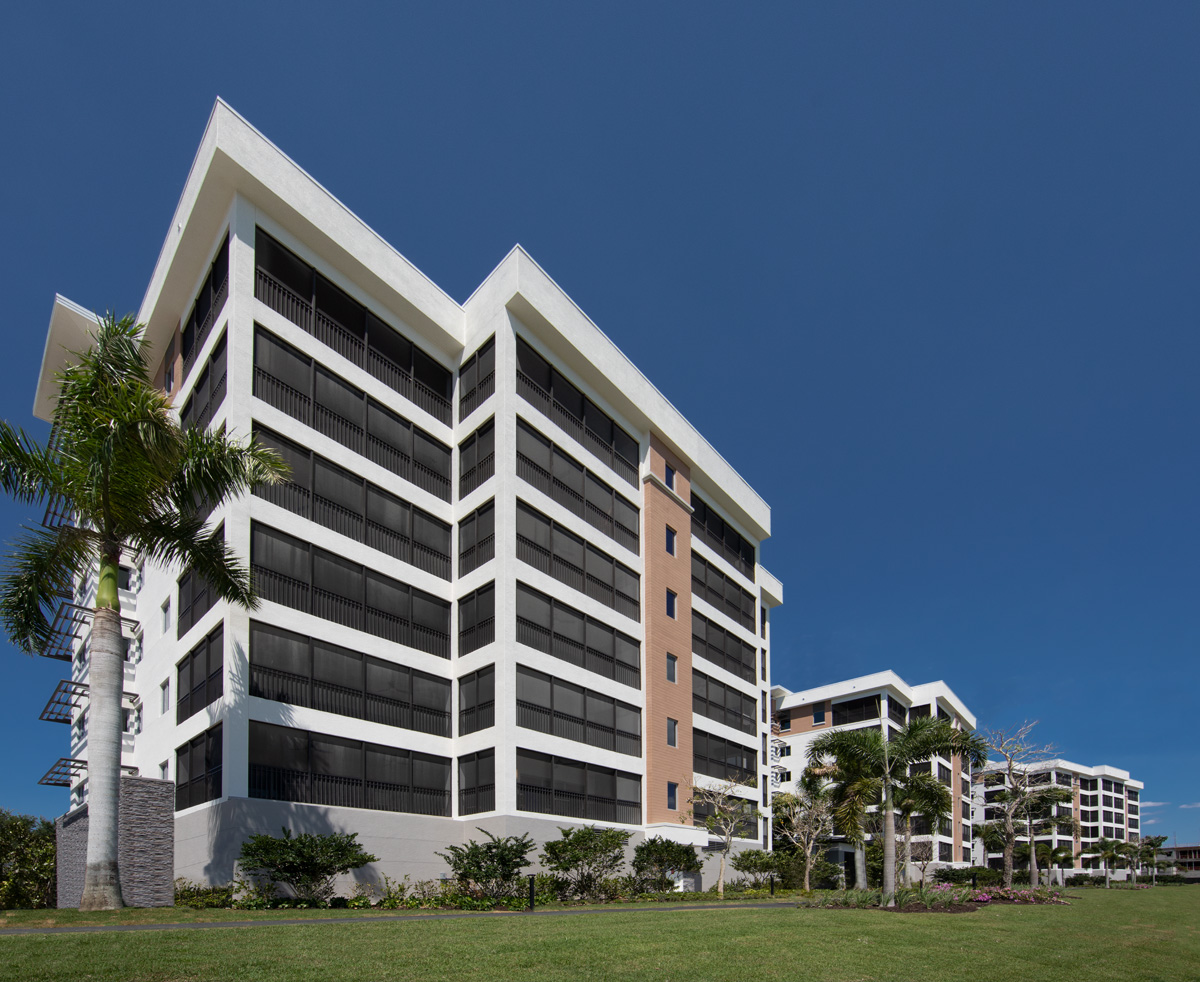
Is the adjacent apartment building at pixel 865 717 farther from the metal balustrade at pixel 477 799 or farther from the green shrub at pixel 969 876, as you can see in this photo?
the metal balustrade at pixel 477 799

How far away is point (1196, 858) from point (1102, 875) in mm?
78142

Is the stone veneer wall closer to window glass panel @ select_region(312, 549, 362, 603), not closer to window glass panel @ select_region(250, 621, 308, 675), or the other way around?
window glass panel @ select_region(250, 621, 308, 675)

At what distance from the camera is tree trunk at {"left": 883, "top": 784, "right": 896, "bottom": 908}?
27.0 meters

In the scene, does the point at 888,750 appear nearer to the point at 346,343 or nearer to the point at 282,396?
the point at 282,396

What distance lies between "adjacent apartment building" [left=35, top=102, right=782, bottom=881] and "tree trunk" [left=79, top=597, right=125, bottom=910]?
18.8ft

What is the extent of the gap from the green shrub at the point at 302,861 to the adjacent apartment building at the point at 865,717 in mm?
55179

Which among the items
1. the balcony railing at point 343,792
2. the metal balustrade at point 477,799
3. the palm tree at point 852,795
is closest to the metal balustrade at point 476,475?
the metal balustrade at point 477,799

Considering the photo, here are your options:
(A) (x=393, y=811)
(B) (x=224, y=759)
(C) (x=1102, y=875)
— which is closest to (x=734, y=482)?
(A) (x=393, y=811)

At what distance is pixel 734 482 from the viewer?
5197 cm

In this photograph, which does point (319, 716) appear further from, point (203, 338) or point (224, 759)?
point (203, 338)

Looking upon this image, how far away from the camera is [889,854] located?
94.5 ft

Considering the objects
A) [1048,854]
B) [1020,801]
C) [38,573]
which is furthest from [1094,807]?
[38,573]

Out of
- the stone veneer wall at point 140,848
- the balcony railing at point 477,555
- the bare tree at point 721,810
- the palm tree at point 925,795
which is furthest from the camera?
the bare tree at point 721,810

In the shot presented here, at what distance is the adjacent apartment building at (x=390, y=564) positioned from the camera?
88.7 ft
